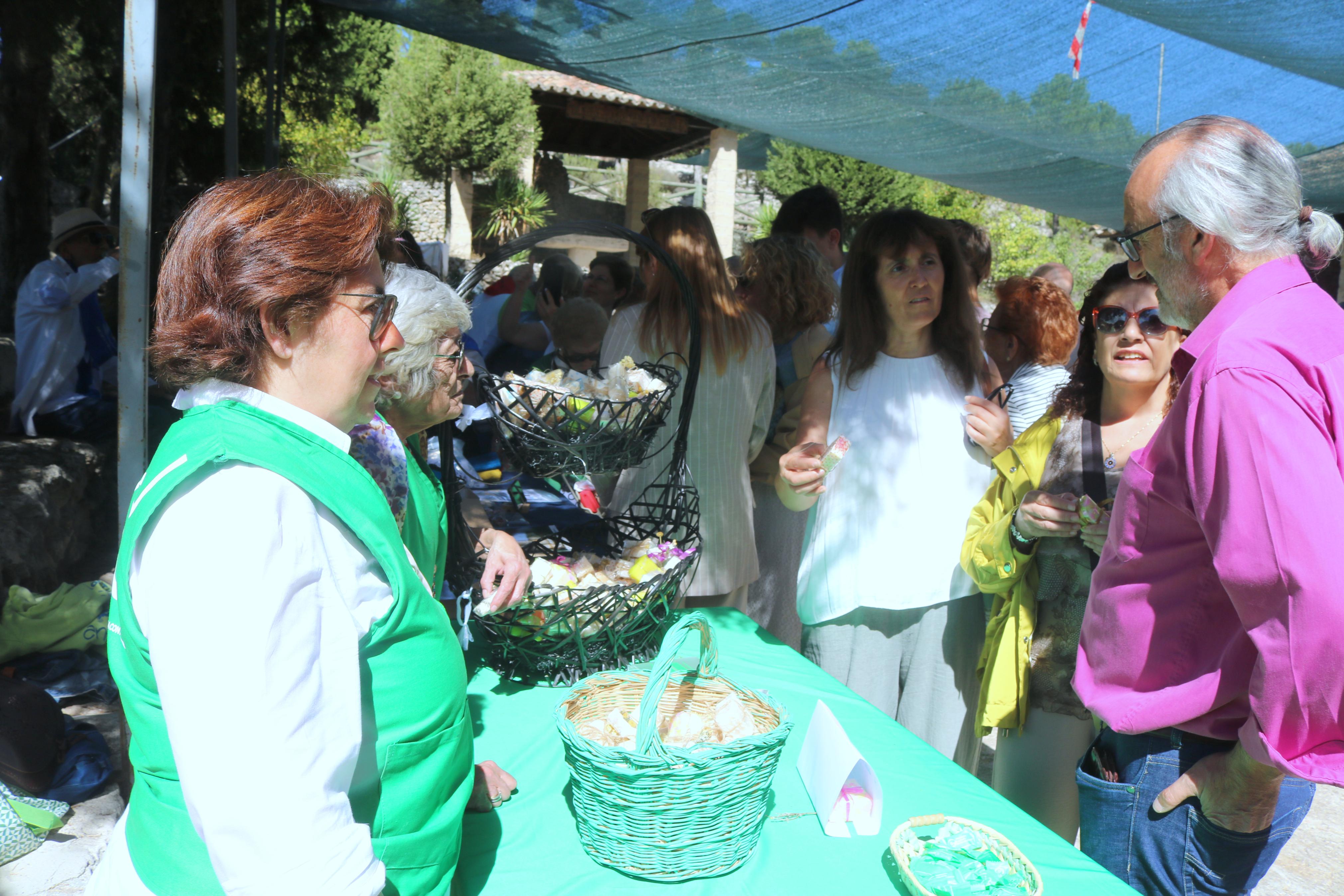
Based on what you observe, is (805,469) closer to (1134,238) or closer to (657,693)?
(1134,238)

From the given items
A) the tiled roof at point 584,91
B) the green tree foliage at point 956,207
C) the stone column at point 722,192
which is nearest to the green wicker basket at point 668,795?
the tiled roof at point 584,91

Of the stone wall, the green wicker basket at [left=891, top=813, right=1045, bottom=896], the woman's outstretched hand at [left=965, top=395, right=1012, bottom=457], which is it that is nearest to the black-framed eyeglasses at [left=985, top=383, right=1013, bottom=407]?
the woman's outstretched hand at [left=965, top=395, right=1012, bottom=457]

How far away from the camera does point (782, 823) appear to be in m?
1.39

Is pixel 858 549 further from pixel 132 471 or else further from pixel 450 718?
pixel 132 471

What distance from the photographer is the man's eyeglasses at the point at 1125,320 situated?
Answer: 6.06ft

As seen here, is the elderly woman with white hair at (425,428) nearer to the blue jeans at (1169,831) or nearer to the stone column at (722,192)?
the blue jeans at (1169,831)

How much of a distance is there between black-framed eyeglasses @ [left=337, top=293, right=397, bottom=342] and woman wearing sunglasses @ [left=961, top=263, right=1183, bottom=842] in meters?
1.40

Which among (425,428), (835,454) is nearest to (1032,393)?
(835,454)

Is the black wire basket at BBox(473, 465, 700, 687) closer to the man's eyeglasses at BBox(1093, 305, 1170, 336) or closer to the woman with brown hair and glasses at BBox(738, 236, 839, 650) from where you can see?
the man's eyeglasses at BBox(1093, 305, 1170, 336)

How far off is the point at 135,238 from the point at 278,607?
1.45m

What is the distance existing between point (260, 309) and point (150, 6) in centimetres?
133

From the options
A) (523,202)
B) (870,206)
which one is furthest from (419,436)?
(870,206)

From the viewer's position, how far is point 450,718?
1042mm

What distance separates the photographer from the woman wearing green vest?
2.63 feet
